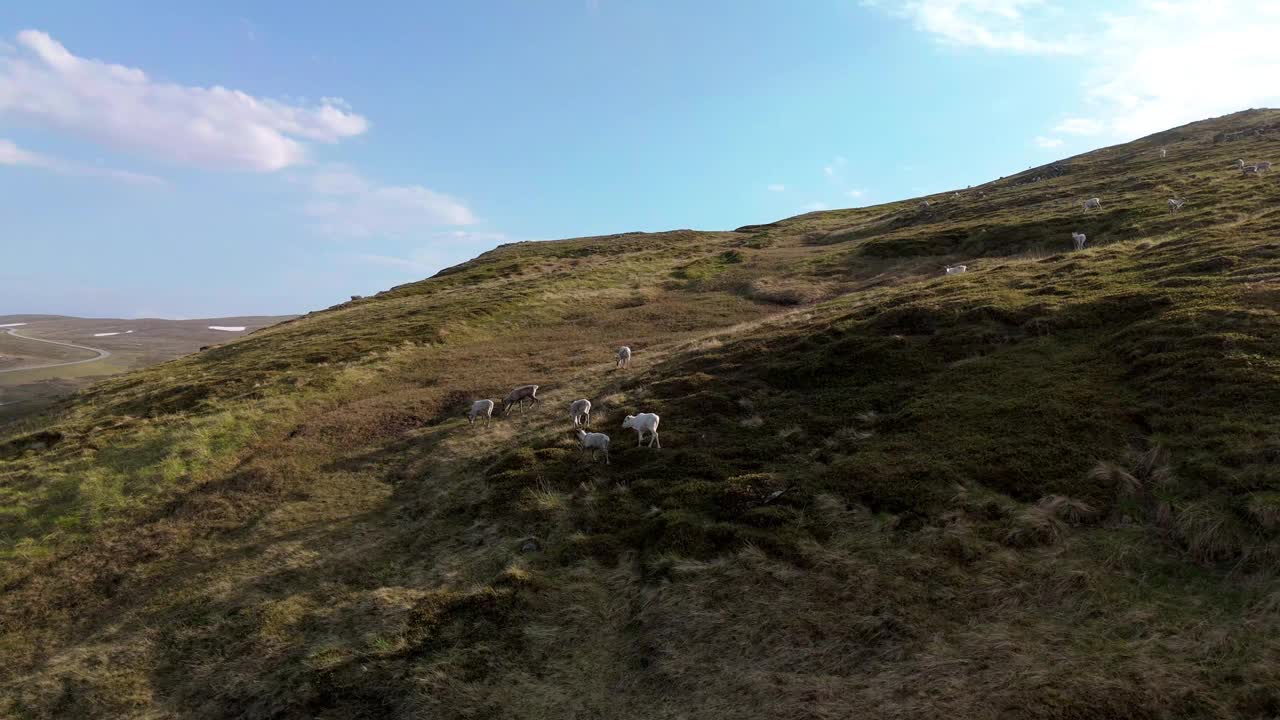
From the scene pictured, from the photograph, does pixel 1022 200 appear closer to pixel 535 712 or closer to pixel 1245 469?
pixel 1245 469

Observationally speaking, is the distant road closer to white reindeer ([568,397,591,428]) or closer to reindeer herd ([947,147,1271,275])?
white reindeer ([568,397,591,428])

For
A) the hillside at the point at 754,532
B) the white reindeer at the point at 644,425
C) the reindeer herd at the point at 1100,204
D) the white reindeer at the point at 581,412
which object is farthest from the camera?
the reindeer herd at the point at 1100,204

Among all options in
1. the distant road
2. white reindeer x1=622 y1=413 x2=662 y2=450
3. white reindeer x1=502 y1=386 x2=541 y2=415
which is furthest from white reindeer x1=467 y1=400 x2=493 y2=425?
the distant road

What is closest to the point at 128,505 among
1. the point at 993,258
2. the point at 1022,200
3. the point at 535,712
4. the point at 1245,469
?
the point at 535,712

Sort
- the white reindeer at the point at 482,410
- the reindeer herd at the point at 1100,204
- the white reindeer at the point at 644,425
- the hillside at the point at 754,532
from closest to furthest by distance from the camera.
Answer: the hillside at the point at 754,532, the white reindeer at the point at 644,425, the white reindeer at the point at 482,410, the reindeer herd at the point at 1100,204

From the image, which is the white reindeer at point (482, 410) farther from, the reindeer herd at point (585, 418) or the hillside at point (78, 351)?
the hillside at point (78, 351)

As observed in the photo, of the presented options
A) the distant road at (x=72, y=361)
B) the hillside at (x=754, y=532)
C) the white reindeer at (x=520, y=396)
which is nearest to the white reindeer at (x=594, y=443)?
the hillside at (x=754, y=532)

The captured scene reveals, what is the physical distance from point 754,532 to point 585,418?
10882 mm

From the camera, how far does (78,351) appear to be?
117 m

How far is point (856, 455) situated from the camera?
15.8 metres

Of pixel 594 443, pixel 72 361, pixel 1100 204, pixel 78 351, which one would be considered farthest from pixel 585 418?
pixel 78 351

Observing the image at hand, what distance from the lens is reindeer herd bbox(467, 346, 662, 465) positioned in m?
19.7

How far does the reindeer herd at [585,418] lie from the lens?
→ 19.7 meters

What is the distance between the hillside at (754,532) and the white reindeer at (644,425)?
534mm
